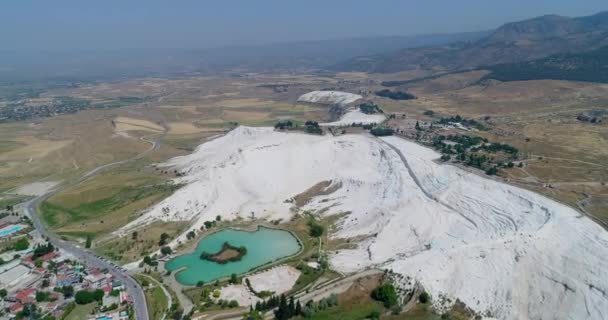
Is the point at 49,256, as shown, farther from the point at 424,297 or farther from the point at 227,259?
the point at 424,297

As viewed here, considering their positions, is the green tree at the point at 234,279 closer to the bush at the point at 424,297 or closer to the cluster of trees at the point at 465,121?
the bush at the point at 424,297

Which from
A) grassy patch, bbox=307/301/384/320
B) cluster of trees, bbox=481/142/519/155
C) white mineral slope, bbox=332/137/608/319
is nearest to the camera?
grassy patch, bbox=307/301/384/320

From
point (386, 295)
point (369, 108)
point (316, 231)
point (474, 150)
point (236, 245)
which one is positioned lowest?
point (236, 245)

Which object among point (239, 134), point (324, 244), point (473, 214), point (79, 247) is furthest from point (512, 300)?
point (239, 134)

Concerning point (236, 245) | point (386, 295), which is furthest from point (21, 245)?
point (386, 295)

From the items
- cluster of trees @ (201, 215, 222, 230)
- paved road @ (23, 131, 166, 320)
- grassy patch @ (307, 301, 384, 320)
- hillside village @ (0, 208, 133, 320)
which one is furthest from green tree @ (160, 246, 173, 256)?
grassy patch @ (307, 301, 384, 320)

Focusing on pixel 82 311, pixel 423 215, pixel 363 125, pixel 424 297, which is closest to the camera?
pixel 424 297

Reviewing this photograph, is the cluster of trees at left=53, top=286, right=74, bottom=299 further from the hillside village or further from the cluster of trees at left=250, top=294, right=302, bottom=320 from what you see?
the cluster of trees at left=250, top=294, right=302, bottom=320

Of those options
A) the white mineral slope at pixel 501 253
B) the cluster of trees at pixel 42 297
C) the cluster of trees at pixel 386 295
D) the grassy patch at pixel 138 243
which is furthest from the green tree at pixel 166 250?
the cluster of trees at pixel 386 295
